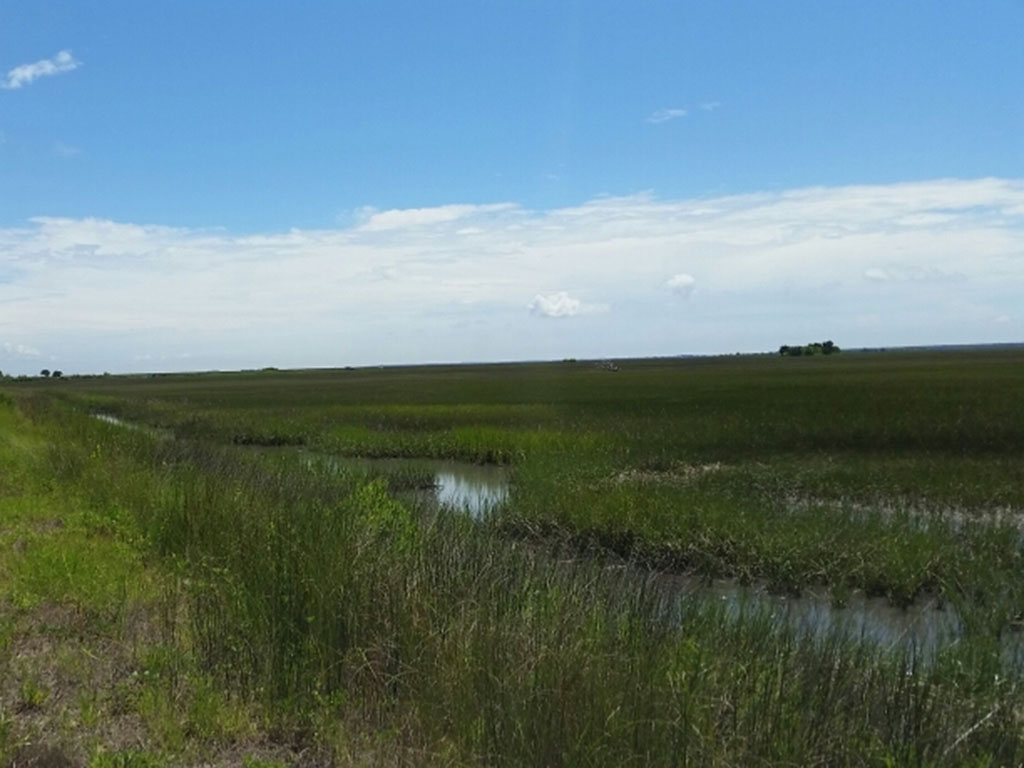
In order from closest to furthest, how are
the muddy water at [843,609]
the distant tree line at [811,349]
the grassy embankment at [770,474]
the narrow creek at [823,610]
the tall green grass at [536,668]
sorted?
the tall green grass at [536,668] < the narrow creek at [823,610] < the muddy water at [843,609] < the grassy embankment at [770,474] < the distant tree line at [811,349]

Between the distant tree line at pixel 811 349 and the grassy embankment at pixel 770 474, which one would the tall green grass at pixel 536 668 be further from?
the distant tree line at pixel 811 349

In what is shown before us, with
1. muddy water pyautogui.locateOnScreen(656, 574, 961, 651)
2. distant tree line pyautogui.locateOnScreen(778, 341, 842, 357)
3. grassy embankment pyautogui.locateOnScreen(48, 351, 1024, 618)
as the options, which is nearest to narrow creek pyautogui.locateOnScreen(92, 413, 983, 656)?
muddy water pyautogui.locateOnScreen(656, 574, 961, 651)

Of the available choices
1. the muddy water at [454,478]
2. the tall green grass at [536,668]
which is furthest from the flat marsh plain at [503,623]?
the muddy water at [454,478]

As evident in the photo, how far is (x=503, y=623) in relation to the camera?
562cm

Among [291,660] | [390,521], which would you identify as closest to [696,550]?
[390,521]

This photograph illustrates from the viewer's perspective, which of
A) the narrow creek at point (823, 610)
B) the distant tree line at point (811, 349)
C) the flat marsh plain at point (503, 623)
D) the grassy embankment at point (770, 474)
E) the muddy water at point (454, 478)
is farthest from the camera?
the distant tree line at point (811, 349)

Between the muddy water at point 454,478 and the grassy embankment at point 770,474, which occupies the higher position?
the grassy embankment at point 770,474

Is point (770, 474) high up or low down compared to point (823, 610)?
up

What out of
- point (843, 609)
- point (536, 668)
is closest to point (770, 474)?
point (843, 609)

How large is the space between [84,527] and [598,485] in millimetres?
8067

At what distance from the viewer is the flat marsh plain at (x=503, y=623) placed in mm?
4574

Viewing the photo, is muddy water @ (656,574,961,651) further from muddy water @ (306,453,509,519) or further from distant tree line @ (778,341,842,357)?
distant tree line @ (778,341,842,357)

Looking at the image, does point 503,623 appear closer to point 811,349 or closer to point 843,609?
point 843,609

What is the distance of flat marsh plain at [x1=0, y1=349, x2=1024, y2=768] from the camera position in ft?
15.0
